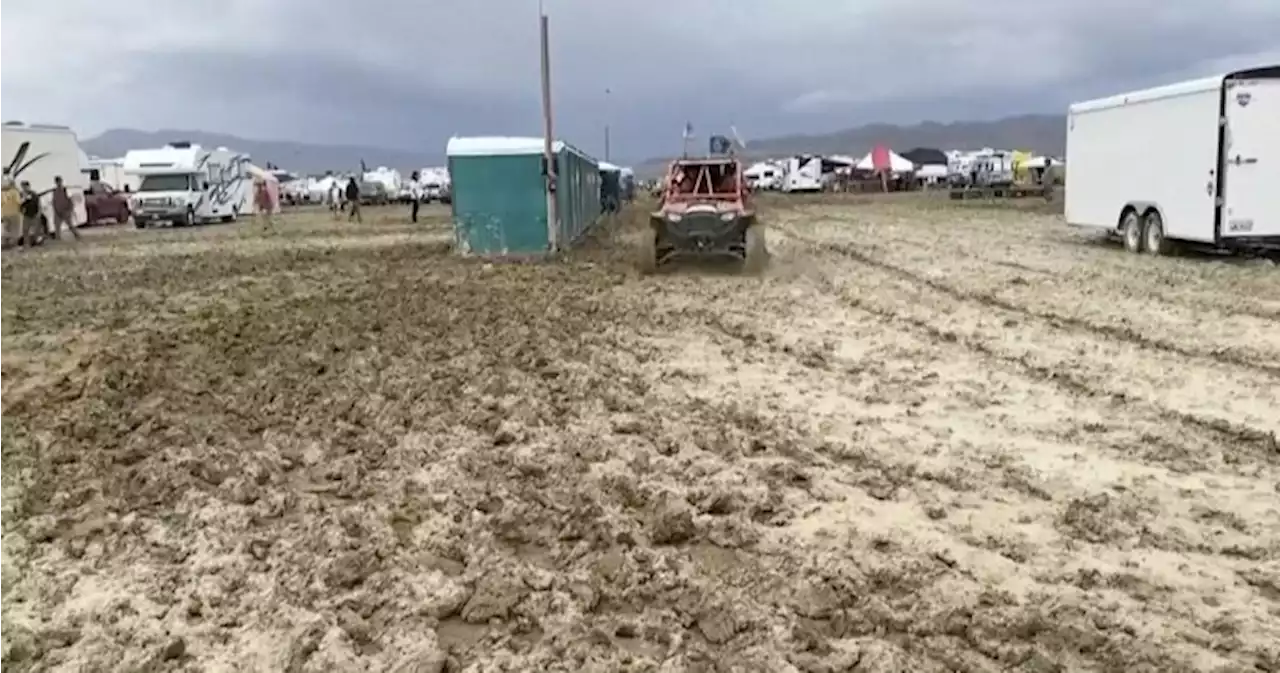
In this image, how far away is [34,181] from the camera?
106 feet

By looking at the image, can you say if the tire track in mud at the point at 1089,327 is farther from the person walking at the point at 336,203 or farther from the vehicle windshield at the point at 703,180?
the person walking at the point at 336,203

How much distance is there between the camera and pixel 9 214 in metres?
28.1

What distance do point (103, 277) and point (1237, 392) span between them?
17739 mm

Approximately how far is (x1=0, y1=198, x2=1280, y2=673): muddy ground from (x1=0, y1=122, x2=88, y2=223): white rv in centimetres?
2001

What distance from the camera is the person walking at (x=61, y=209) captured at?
31.1m

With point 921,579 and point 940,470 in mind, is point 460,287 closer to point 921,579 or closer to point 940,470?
point 940,470

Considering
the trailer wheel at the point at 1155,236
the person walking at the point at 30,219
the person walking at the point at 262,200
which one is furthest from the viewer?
the person walking at the point at 262,200

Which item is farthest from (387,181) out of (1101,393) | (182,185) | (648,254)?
(1101,393)

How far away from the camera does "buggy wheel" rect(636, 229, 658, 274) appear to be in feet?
61.9

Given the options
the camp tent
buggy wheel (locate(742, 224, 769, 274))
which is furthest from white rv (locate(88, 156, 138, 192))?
the camp tent

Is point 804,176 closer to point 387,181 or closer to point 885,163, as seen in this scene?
point 885,163

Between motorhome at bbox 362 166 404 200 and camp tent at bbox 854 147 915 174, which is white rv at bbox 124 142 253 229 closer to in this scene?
motorhome at bbox 362 166 404 200

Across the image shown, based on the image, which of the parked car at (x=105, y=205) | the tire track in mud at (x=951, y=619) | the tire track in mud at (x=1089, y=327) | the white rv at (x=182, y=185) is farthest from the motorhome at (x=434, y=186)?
the tire track in mud at (x=951, y=619)

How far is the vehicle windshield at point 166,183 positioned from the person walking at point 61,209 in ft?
28.4
